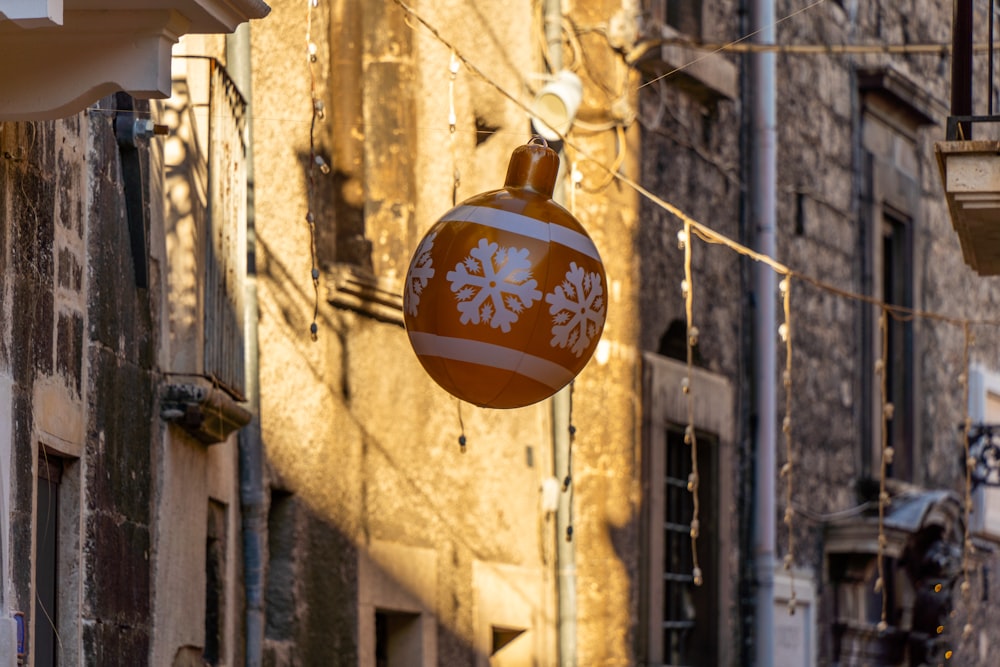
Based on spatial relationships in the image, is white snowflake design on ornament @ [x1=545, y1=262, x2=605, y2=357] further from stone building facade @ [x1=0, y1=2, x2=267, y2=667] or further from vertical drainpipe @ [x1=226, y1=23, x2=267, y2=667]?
vertical drainpipe @ [x1=226, y1=23, x2=267, y2=667]

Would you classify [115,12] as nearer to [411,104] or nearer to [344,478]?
[344,478]

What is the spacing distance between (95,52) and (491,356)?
142 cm

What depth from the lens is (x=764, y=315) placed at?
13.6 metres

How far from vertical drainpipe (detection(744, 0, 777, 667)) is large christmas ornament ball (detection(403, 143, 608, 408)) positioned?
6905 millimetres

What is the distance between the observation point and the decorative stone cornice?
5688 mm

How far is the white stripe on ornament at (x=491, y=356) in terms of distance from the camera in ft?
20.9

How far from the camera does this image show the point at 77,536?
6.98m

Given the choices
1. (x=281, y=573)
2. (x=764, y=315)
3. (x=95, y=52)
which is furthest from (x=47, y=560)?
(x=764, y=315)

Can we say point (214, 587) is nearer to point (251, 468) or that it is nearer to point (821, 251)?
point (251, 468)

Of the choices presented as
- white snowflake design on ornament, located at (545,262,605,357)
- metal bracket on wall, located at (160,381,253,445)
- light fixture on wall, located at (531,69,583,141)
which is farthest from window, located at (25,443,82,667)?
light fixture on wall, located at (531,69,583,141)

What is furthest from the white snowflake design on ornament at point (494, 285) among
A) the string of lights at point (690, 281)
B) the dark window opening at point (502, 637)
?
the dark window opening at point (502, 637)

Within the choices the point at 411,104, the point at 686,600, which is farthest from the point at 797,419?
the point at 411,104

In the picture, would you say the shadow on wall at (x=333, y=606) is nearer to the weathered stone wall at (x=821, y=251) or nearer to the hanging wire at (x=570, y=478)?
the hanging wire at (x=570, y=478)

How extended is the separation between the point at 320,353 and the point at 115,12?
4.47 m
